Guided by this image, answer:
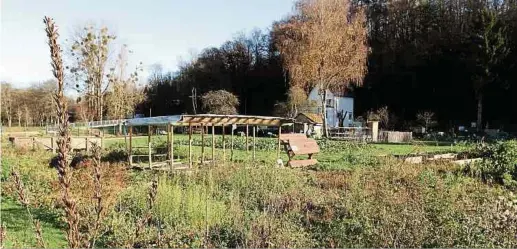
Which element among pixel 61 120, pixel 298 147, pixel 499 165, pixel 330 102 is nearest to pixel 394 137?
pixel 330 102

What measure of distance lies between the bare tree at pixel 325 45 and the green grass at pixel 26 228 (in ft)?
83.9

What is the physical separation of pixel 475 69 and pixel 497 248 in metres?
33.8

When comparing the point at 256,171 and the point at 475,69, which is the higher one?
the point at 475,69

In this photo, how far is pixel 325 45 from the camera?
3219 centimetres

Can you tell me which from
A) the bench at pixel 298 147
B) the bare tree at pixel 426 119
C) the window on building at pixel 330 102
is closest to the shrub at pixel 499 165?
the bench at pixel 298 147

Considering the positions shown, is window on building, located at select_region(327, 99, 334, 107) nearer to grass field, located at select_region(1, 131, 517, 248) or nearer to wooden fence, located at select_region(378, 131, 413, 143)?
wooden fence, located at select_region(378, 131, 413, 143)

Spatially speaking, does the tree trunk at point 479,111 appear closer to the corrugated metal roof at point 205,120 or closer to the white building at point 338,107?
the white building at point 338,107

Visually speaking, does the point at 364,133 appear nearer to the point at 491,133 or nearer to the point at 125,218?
the point at 491,133

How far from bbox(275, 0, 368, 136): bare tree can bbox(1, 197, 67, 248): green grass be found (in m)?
25.6

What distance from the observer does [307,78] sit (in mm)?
32750

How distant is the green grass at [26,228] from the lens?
578 centimetres

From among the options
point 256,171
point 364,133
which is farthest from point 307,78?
point 256,171

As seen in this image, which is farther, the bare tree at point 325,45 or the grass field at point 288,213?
the bare tree at point 325,45

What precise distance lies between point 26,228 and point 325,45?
27462 mm
